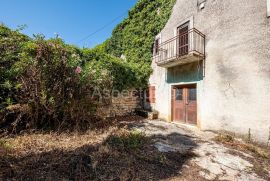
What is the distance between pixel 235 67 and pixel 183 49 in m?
2.79

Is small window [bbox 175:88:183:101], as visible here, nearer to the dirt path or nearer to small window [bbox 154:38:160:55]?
small window [bbox 154:38:160:55]

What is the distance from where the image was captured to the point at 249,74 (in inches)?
207

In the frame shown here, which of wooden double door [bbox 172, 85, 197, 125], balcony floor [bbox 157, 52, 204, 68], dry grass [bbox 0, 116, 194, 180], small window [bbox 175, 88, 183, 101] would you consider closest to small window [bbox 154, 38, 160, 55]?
balcony floor [bbox 157, 52, 204, 68]

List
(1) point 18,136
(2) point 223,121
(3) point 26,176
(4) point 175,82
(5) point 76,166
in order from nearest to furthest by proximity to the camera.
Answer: (3) point 26,176 < (5) point 76,166 < (1) point 18,136 < (2) point 223,121 < (4) point 175,82

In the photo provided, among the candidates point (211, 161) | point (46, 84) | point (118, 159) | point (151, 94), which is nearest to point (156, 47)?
point (151, 94)

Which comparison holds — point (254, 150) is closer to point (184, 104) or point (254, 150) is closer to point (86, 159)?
point (184, 104)

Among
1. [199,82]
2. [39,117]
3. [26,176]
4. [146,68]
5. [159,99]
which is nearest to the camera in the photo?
[26,176]

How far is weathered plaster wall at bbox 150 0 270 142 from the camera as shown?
196 inches

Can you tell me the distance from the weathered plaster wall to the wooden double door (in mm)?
527

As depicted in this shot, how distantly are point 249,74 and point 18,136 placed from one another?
6.83 m

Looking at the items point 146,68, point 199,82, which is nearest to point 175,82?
point 199,82

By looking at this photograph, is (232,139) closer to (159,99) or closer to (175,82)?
(175,82)

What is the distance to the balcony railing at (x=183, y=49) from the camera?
687 centimetres

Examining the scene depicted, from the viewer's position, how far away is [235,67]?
5680 millimetres
